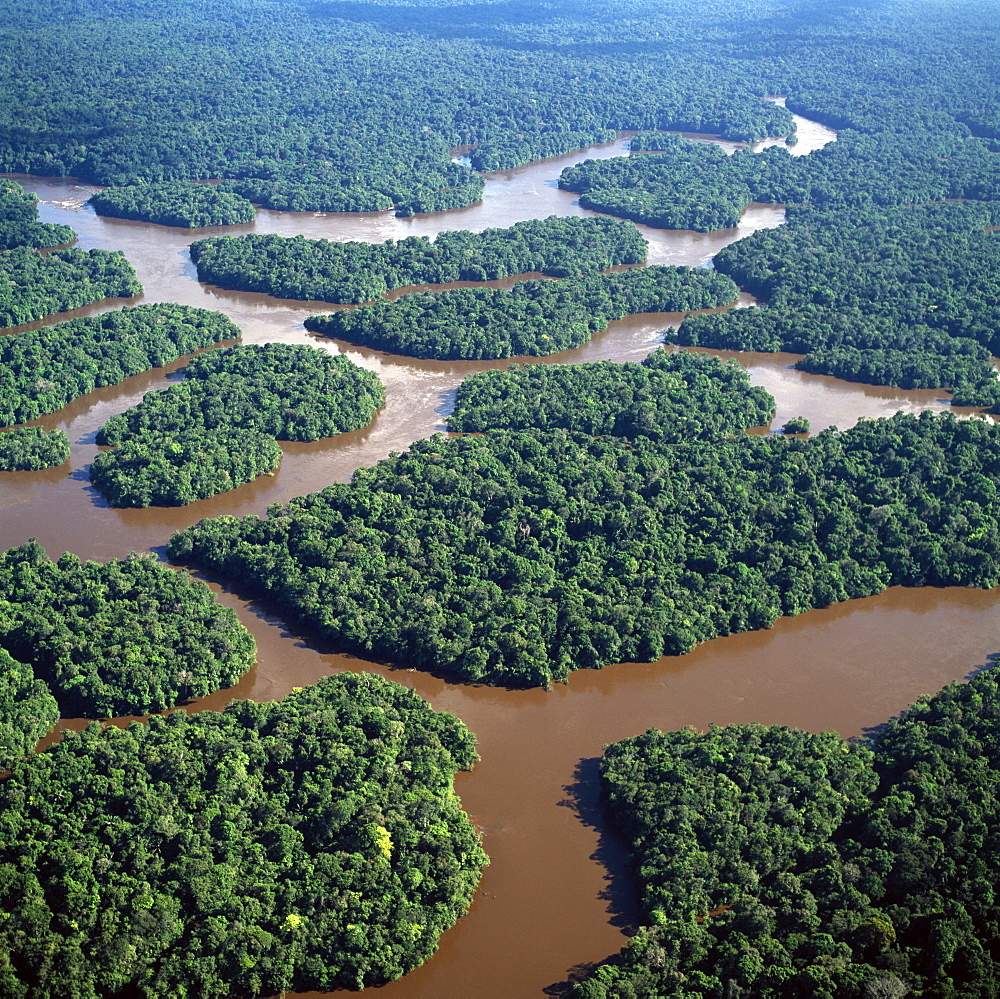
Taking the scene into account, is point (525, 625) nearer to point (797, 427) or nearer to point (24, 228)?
point (797, 427)

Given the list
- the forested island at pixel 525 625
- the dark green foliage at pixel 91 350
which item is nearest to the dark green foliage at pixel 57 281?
the forested island at pixel 525 625

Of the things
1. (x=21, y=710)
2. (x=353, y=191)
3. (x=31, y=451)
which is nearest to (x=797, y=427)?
(x=31, y=451)

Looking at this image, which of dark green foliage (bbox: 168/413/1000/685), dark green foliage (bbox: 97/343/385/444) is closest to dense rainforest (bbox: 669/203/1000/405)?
dark green foliage (bbox: 168/413/1000/685)

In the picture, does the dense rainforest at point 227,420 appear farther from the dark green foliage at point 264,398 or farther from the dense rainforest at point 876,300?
the dense rainforest at point 876,300

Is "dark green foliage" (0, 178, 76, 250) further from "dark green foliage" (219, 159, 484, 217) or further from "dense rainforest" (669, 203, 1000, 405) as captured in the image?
"dense rainforest" (669, 203, 1000, 405)

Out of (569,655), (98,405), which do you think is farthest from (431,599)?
(98,405)

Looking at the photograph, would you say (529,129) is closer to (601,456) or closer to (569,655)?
(601,456)
